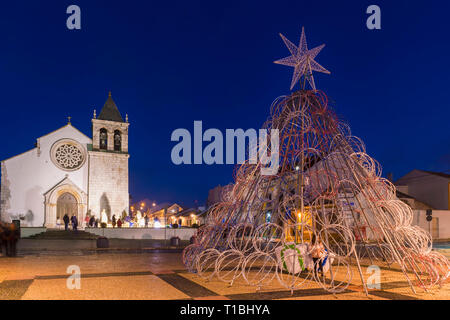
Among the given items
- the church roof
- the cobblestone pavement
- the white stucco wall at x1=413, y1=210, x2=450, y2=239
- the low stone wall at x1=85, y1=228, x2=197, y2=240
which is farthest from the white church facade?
the white stucco wall at x1=413, y1=210, x2=450, y2=239

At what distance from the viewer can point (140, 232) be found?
29.6 m

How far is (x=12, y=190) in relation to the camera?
3362cm

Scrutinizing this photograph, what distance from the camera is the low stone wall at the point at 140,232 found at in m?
29.0

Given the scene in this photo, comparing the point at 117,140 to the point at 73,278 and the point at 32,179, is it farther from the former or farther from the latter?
the point at 73,278

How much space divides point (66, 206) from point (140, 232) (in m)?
10.0

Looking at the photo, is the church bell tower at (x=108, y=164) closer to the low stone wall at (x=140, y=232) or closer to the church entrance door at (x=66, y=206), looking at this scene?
the church entrance door at (x=66, y=206)

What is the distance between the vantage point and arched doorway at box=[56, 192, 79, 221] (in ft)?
116

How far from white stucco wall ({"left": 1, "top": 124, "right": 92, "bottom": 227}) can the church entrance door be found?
133cm

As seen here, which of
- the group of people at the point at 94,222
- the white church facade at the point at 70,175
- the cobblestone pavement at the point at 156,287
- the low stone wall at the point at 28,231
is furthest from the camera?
the white church facade at the point at 70,175

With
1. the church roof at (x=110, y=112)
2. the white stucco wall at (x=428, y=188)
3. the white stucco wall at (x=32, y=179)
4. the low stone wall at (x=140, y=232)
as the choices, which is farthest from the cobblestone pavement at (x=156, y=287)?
the church roof at (x=110, y=112)

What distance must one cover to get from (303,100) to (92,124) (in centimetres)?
3144

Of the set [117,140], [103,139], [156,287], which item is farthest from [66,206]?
[156,287]
